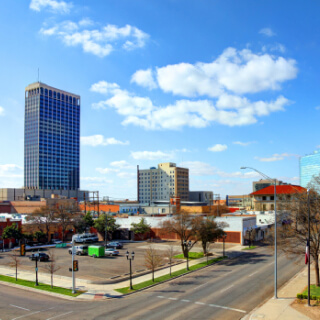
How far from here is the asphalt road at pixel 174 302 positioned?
75.7 ft

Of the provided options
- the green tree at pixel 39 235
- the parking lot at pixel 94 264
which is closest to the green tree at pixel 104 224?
the green tree at pixel 39 235

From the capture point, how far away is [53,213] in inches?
2753

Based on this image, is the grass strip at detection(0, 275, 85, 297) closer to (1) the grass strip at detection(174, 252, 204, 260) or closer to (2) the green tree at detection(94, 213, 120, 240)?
(1) the grass strip at detection(174, 252, 204, 260)

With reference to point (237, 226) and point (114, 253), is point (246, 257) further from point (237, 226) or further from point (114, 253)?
point (114, 253)

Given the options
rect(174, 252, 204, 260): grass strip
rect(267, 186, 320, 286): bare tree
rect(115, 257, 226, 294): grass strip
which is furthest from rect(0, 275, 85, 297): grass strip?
rect(174, 252, 204, 260): grass strip

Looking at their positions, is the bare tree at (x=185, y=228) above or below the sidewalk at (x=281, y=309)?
above

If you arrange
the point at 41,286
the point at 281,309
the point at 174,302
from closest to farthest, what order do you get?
the point at 281,309, the point at 174,302, the point at 41,286

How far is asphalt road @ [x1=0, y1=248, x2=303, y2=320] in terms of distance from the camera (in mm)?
23062

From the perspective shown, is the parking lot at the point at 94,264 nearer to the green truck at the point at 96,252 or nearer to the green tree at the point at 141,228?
the green truck at the point at 96,252

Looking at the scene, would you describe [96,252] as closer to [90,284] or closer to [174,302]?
[90,284]

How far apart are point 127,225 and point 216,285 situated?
48272mm

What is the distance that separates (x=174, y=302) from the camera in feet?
85.4

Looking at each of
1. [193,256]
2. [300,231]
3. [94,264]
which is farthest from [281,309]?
[94,264]

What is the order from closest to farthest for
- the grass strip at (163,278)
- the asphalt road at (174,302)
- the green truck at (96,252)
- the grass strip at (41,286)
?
1. the asphalt road at (174,302)
2. the grass strip at (41,286)
3. the grass strip at (163,278)
4. the green truck at (96,252)
